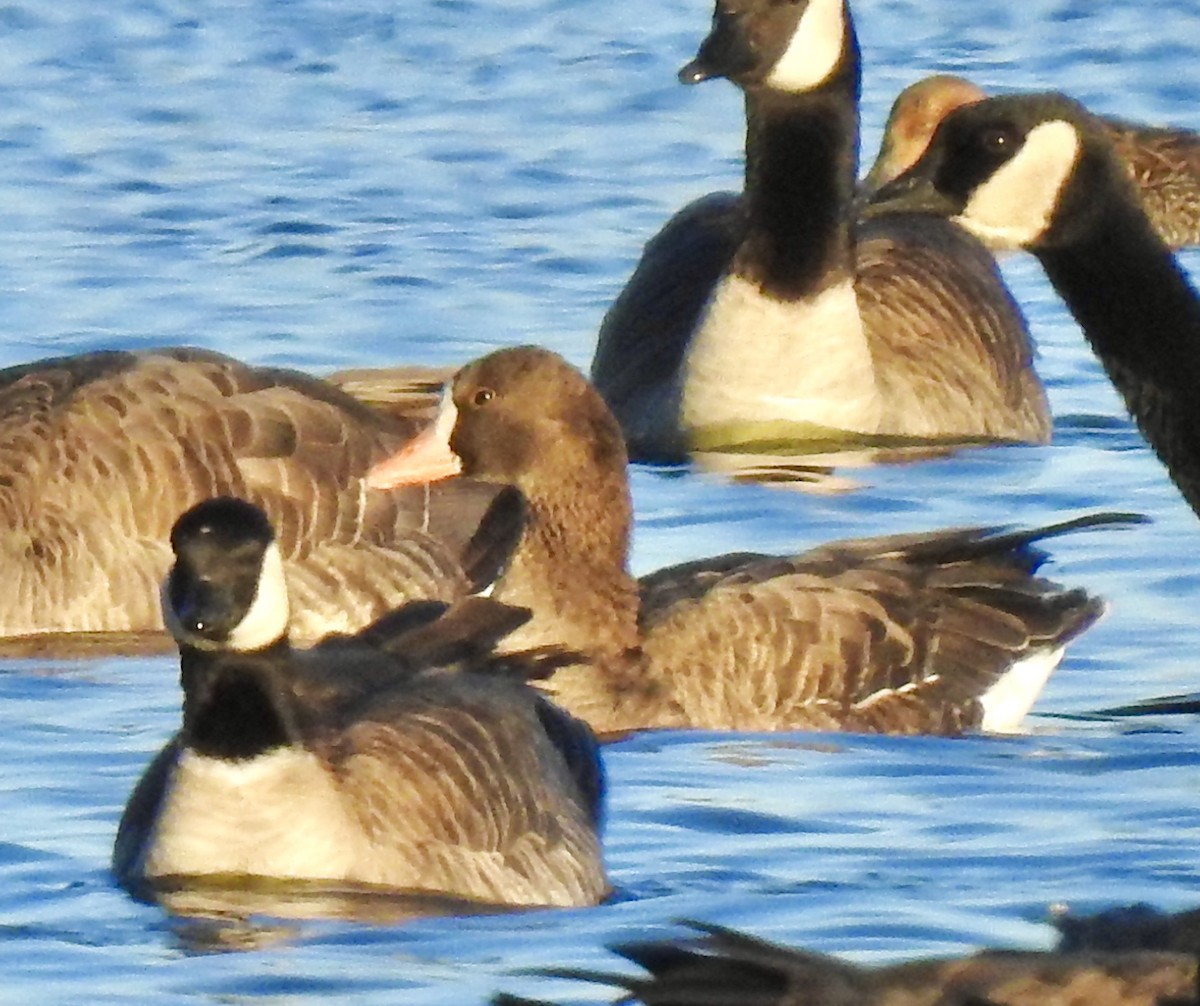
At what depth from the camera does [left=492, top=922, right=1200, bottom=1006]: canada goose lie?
6195 millimetres

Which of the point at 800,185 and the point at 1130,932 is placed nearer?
the point at 1130,932

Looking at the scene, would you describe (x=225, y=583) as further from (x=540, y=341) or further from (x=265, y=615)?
(x=540, y=341)

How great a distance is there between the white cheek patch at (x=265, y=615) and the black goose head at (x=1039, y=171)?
7.74 feet

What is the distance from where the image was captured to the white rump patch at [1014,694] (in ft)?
38.6

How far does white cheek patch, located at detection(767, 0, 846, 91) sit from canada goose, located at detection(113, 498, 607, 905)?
593 centimetres

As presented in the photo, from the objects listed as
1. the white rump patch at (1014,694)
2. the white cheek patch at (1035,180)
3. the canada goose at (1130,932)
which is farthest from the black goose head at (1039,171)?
the canada goose at (1130,932)

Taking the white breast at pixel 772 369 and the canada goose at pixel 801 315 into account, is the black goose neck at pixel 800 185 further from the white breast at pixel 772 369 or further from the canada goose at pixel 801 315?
the white breast at pixel 772 369

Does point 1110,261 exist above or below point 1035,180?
below

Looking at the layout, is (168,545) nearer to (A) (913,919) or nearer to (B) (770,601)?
(B) (770,601)

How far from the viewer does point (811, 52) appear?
1555cm

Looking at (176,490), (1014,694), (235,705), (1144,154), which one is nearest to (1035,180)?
(1014,694)

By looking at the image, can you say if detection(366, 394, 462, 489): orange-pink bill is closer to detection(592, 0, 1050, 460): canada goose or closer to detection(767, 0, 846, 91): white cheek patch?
detection(592, 0, 1050, 460): canada goose

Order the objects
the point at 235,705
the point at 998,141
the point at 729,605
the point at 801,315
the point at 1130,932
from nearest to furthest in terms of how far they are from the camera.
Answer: the point at 1130,932, the point at 235,705, the point at 998,141, the point at 729,605, the point at 801,315

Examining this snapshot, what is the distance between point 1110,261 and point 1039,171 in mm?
317
